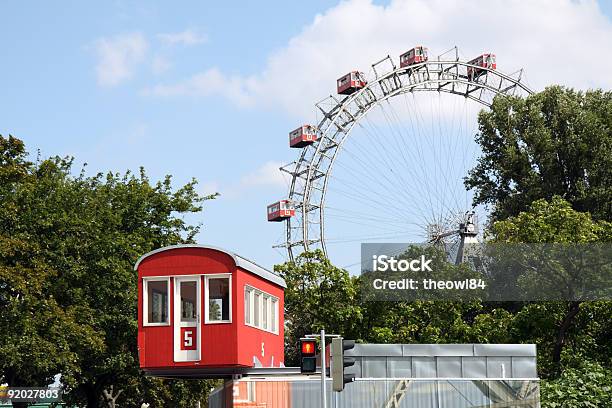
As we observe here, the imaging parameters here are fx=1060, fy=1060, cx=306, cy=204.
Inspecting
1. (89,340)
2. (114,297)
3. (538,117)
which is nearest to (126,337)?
(114,297)

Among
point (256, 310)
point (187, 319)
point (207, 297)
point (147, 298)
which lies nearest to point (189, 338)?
point (187, 319)

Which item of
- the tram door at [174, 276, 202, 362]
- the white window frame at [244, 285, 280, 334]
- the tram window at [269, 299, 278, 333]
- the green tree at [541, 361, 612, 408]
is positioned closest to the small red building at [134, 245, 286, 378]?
the tram door at [174, 276, 202, 362]

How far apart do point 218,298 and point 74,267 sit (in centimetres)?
1913

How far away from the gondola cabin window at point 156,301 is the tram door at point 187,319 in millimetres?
399

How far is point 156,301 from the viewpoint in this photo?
30688mm

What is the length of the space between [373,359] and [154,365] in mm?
6748

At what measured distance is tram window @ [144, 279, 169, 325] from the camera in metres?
30.5

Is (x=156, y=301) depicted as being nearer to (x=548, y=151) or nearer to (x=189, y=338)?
(x=189, y=338)

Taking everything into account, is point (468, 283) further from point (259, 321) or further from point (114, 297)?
point (259, 321)

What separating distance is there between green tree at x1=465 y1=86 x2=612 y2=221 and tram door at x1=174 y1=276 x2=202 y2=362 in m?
41.7

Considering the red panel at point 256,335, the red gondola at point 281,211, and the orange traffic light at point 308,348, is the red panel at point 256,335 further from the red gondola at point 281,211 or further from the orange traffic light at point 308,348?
the red gondola at point 281,211

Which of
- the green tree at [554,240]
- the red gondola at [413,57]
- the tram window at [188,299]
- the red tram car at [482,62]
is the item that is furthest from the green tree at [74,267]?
the red tram car at [482,62]

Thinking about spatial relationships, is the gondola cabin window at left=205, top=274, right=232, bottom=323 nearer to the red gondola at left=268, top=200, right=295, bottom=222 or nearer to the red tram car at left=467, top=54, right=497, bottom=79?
the red gondola at left=268, top=200, right=295, bottom=222

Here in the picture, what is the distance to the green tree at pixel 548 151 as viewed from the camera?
224ft
